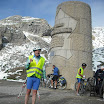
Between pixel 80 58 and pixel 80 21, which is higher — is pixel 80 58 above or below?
below

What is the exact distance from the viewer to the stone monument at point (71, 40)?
394 inches

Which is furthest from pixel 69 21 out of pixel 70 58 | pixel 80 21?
pixel 70 58

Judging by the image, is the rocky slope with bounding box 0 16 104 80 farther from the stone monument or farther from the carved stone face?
the carved stone face

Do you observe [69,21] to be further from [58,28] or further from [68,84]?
[68,84]

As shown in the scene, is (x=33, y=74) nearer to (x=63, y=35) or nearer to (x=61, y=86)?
(x=61, y=86)

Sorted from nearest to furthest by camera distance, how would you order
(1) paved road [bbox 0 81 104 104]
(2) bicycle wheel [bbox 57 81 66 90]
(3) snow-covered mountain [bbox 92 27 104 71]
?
(1) paved road [bbox 0 81 104 104] < (2) bicycle wheel [bbox 57 81 66 90] < (3) snow-covered mountain [bbox 92 27 104 71]

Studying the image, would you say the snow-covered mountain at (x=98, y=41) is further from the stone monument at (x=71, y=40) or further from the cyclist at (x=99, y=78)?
the cyclist at (x=99, y=78)

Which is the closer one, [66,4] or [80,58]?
[80,58]

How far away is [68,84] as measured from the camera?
948cm

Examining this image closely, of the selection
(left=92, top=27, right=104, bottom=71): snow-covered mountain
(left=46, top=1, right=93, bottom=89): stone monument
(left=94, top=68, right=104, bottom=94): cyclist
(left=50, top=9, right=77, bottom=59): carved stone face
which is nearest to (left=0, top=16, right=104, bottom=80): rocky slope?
(left=92, top=27, right=104, bottom=71): snow-covered mountain

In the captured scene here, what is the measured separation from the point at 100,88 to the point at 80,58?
3.90 metres

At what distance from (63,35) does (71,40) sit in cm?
67

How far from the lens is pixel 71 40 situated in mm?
10234

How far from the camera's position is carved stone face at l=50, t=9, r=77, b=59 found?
10219 mm
